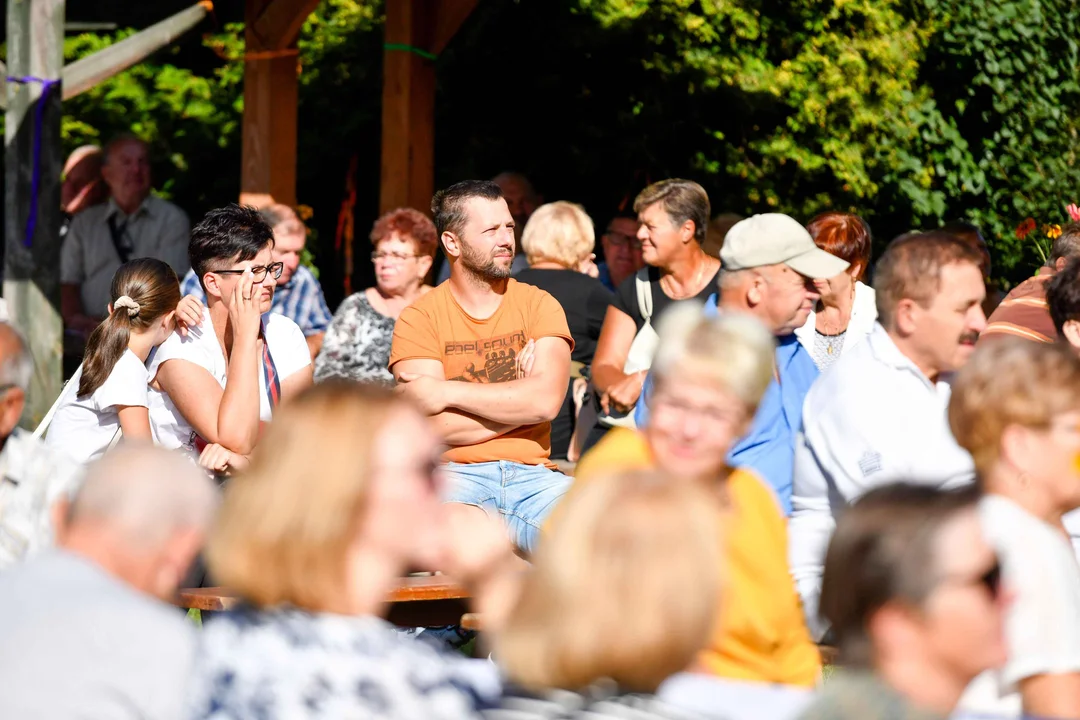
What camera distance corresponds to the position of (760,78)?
30.0ft

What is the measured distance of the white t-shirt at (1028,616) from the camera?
254 cm

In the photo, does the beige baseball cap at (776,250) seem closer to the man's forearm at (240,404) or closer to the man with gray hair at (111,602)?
the man's forearm at (240,404)

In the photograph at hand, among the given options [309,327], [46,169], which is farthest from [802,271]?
[46,169]

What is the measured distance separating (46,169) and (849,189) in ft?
16.4

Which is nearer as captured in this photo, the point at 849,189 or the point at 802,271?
the point at 802,271

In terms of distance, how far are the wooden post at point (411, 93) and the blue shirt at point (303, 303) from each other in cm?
69

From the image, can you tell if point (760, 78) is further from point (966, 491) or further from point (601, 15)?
point (966, 491)

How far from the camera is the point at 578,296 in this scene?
19.8 feet

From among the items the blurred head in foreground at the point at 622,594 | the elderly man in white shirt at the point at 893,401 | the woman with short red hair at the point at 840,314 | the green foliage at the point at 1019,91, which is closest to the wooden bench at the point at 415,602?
the elderly man in white shirt at the point at 893,401

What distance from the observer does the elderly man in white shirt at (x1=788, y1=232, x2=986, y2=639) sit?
3215 mm

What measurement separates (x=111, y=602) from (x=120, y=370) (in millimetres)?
2182

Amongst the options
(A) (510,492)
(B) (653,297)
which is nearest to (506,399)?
(A) (510,492)

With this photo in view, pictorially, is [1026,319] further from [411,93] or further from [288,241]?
[411,93]

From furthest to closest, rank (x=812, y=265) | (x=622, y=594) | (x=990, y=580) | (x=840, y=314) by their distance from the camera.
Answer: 1. (x=840, y=314)
2. (x=812, y=265)
3. (x=990, y=580)
4. (x=622, y=594)
